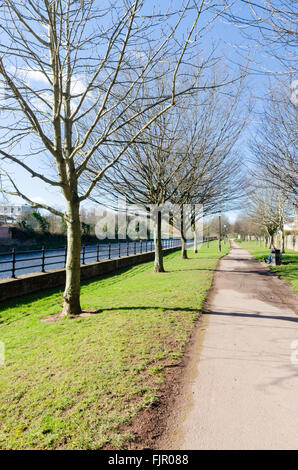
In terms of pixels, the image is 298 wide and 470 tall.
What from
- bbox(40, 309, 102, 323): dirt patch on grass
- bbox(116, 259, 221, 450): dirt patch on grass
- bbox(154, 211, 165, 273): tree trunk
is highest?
bbox(154, 211, 165, 273): tree trunk

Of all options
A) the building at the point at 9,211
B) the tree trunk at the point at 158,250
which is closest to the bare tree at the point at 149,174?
the tree trunk at the point at 158,250

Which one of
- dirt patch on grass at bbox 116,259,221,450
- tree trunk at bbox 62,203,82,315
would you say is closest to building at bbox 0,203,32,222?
tree trunk at bbox 62,203,82,315

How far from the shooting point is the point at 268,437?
2.41 m

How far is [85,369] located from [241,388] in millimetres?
1920

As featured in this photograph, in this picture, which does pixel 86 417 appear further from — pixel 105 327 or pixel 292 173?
pixel 292 173

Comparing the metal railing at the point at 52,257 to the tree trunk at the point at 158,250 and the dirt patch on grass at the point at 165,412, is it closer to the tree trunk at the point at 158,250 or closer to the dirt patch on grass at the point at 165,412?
the tree trunk at the point at 158,250

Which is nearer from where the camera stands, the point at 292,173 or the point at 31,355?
the point at 31,355

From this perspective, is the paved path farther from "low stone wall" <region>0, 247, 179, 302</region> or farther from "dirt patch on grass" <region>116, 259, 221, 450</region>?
"low stone wall" <region>0, 247, 179, 302</region>

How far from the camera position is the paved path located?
2420 millimetres

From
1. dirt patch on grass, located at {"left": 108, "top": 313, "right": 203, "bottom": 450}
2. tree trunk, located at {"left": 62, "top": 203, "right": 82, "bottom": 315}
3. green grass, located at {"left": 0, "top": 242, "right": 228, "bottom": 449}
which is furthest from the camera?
tree trunk, located at {"left": 62, "top": 203, "right": 82, "bottom": 315}

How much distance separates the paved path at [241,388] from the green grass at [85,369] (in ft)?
1.41

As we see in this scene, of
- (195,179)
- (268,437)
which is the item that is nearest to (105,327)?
(268,437)

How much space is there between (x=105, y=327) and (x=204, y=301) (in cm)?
315

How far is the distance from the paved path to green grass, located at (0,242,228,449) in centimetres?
43
